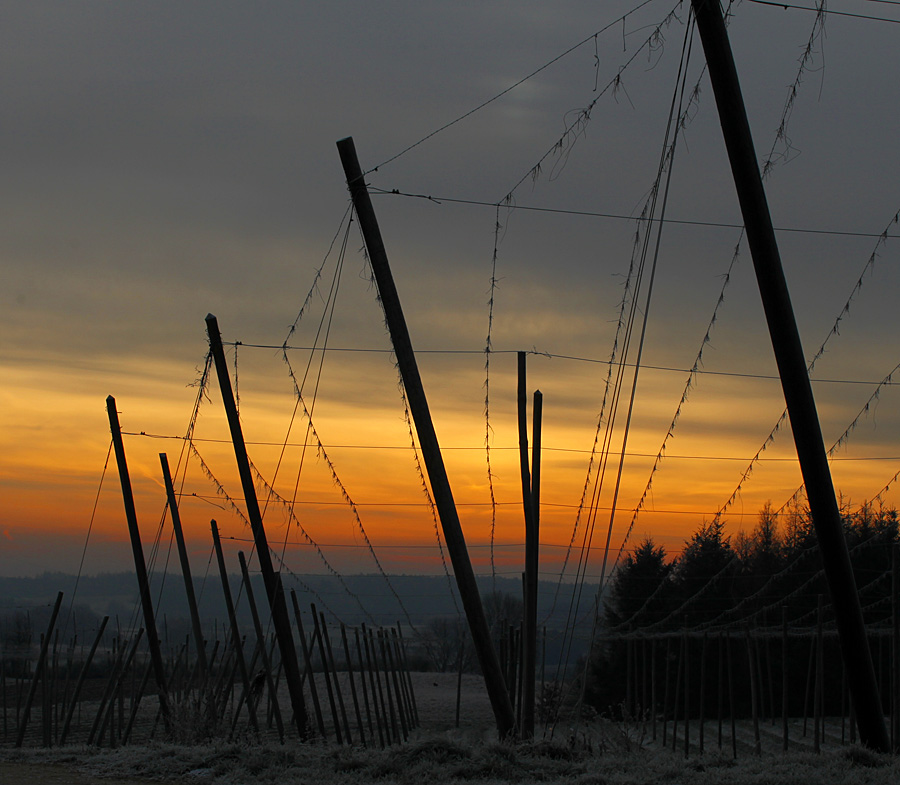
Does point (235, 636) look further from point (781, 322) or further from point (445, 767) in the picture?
point (781, 322)

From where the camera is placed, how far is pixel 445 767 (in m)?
8.73

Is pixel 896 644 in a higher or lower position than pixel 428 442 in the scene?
lower

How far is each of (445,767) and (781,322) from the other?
16.3 feet

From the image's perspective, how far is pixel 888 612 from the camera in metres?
30.5

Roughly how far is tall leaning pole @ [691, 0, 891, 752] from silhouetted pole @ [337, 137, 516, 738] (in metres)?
3.74

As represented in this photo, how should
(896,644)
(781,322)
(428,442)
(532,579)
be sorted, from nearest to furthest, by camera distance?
1. (781,322)
2. (896,644)
3. (428,442)
4. (532,579)

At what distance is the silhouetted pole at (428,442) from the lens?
1054cm

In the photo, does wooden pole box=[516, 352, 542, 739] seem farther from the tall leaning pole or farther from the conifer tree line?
the conifer tree line

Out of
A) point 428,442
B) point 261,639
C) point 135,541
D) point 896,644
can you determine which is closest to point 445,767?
point 428,442

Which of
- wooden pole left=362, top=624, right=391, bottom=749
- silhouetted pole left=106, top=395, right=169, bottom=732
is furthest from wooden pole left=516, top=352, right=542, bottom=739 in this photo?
silhouetted pole left=106, top=395, right=169, bottom=732

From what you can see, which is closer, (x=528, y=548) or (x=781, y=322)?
(x=781, y=322)

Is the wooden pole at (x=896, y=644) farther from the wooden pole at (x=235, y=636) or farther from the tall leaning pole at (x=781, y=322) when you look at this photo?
the wooden pole at (x=235, y=636)

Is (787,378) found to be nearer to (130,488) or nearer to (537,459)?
(537,459)

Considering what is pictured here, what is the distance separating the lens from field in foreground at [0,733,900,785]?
8023 millimetres
